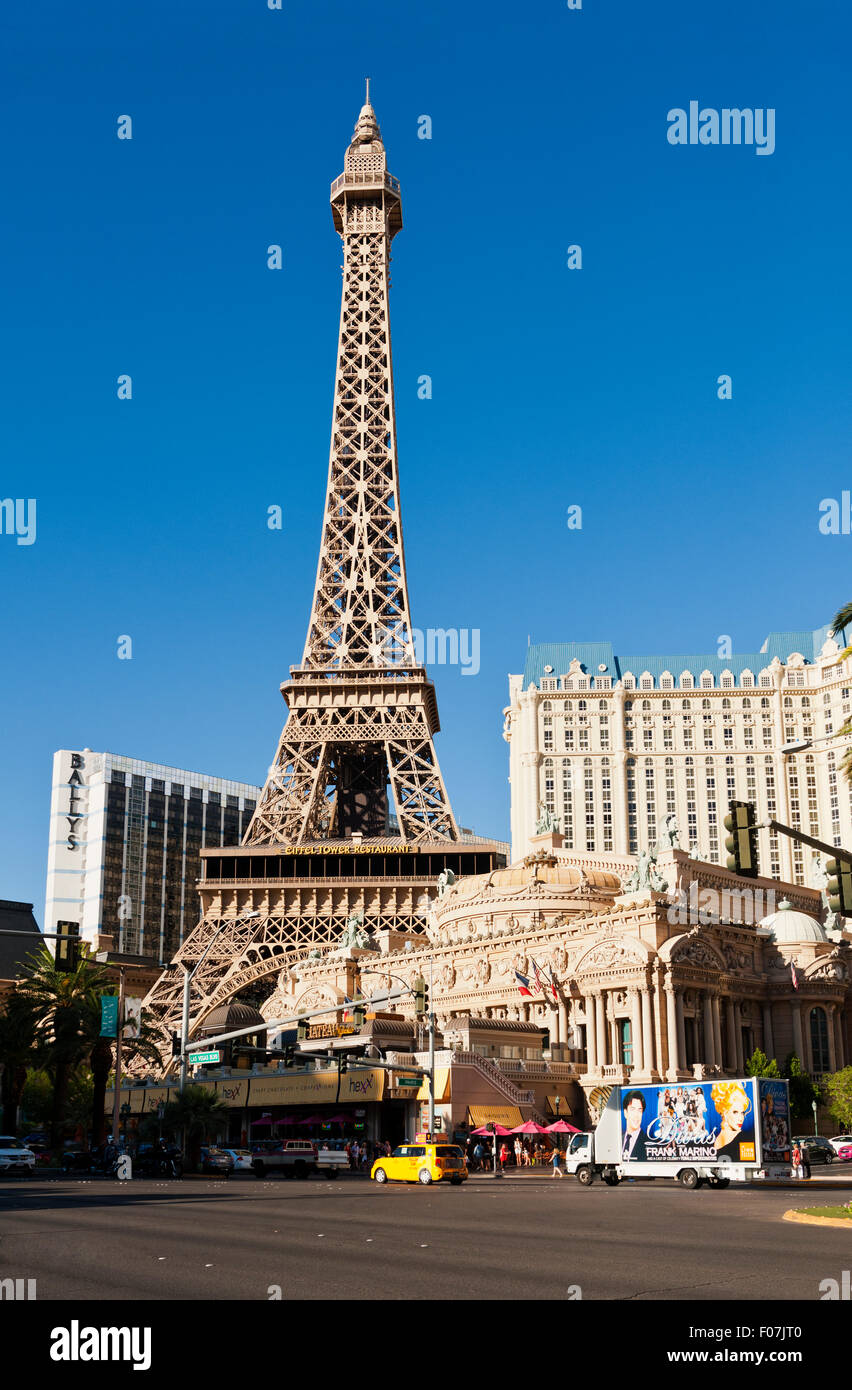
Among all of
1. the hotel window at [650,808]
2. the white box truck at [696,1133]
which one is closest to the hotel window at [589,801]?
the hotel window at [650,808]

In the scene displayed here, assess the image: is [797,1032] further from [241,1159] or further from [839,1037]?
[241,1159]

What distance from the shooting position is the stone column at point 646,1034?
72625 millimetres

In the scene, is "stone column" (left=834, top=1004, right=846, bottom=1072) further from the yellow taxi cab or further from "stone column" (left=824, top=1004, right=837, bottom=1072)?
the yellow taxi cab

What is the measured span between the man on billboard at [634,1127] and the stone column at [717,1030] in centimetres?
3041

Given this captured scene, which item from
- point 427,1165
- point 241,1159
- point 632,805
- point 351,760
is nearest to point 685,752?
point 632,805

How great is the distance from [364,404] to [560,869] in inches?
2119

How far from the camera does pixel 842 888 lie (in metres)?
22.3

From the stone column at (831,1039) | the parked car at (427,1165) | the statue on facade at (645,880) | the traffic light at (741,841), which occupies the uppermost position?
the statue on facade at (645,880)

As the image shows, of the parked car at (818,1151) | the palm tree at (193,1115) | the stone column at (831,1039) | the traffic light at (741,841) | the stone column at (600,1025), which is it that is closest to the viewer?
the traffic light at (741,841)

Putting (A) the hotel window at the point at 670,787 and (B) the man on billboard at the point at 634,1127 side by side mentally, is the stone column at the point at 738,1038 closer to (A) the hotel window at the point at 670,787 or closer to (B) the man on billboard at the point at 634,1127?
(B) the man on billboard at the point at 634,1127

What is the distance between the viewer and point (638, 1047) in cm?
7350

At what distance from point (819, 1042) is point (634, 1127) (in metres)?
41.1
